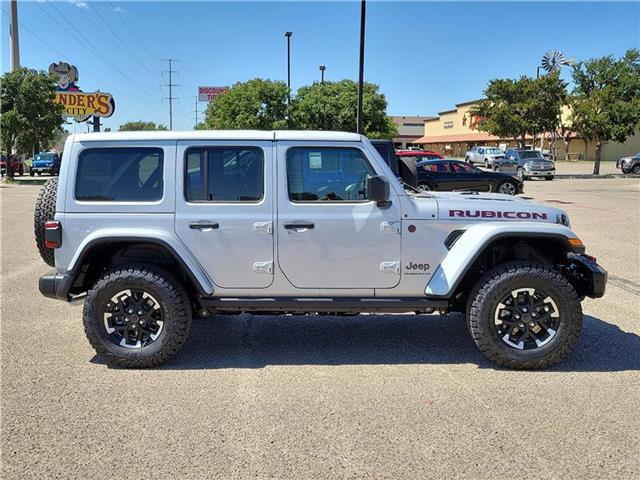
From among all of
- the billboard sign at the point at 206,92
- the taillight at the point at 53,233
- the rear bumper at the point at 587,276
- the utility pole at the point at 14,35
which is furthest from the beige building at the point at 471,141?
the taillight at the point at 53,233

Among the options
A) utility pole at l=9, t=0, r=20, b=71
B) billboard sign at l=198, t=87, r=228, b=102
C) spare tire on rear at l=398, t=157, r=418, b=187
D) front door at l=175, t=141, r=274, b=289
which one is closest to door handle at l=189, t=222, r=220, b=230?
front door at l=175, t=141, r=274, b=289

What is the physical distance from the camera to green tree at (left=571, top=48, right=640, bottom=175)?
3450 centimetres

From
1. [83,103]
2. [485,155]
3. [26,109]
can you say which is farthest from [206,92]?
[26,109]

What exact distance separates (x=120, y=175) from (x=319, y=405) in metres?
2.41

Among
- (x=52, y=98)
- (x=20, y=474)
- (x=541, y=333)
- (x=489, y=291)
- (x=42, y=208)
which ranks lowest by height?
(x=20, y=474)

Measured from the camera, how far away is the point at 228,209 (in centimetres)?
455

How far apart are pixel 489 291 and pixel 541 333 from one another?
1.89 ft

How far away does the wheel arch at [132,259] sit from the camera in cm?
448

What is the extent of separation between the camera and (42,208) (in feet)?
15.7

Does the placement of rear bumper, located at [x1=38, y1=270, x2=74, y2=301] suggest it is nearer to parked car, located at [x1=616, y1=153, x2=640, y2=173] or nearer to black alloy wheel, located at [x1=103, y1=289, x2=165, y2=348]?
black alloy wheel, located at [x1=103, y1=289, x2=165, y2=348]

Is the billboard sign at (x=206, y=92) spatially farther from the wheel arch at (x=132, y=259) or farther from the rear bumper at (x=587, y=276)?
the rear bumper at (x=587, y=276)

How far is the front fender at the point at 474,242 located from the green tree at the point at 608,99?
113 feet

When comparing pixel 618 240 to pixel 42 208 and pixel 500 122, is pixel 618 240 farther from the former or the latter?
pixel 500 122

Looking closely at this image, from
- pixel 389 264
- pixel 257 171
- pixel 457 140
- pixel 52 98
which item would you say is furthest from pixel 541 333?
pixel 457 140
